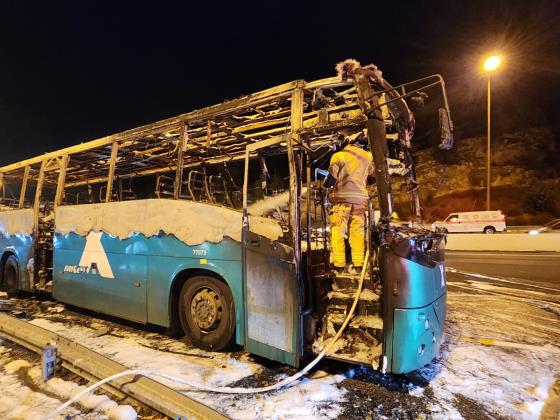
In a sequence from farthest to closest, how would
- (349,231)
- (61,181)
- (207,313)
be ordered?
1. (61,181)
2. (207,313)
3. (349,231)

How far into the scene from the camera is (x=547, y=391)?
366 cm

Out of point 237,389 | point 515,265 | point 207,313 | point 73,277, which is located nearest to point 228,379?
point 237,389

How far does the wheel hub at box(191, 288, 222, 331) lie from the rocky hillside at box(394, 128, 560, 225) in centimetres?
3944

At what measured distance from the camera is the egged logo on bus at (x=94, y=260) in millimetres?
6070

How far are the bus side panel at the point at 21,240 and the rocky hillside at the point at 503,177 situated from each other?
1532 inches

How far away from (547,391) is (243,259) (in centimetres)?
339

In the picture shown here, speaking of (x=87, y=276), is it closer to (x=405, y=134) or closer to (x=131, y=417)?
(x=131, y=417)

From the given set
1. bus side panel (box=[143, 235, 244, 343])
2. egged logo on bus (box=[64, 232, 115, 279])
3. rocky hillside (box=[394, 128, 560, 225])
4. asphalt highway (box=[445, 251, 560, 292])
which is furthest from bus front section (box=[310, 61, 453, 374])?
rocky hillside (box=[394, 128, 560, 225])

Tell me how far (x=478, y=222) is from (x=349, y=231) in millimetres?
28017

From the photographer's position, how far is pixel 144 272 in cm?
541

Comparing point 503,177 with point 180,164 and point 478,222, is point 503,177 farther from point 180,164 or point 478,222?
point 180,164

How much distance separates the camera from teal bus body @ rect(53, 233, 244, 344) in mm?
4466

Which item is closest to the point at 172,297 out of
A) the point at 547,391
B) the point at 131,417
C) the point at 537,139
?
the point at 131,417

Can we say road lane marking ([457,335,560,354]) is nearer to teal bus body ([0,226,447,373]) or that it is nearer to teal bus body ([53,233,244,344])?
teal bus body ([0,226,447,373])
